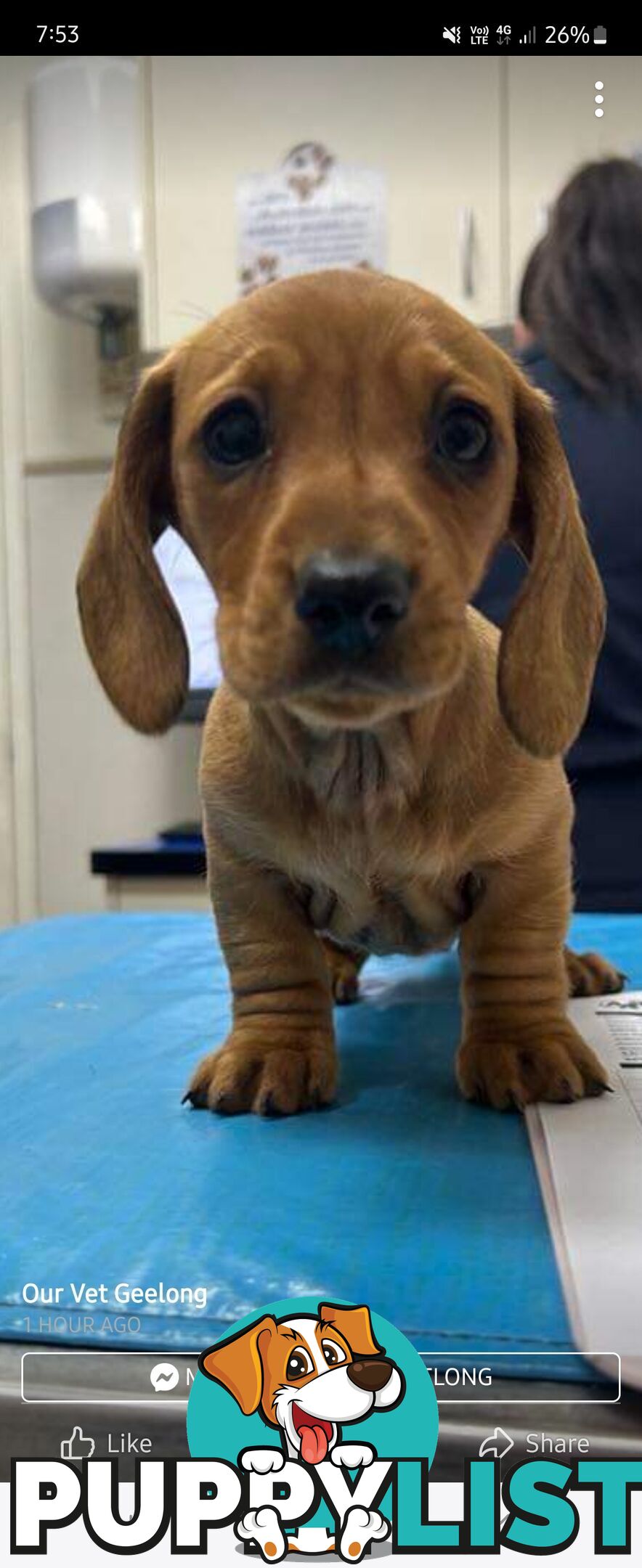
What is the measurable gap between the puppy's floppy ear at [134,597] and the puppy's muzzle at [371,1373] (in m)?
0.42

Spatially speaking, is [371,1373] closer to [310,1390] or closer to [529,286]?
[310,1390]

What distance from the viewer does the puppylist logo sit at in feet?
1.47

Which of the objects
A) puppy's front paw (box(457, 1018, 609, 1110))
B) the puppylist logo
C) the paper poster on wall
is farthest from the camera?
the paper poster on wall

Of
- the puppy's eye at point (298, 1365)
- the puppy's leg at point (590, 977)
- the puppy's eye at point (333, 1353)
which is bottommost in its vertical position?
the puppy's eye at point (333, 1353)

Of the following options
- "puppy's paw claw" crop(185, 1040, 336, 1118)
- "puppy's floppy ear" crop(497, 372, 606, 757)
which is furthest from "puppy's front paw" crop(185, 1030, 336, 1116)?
"puppy's floppy ear" crop(497, 372, 606, 757)

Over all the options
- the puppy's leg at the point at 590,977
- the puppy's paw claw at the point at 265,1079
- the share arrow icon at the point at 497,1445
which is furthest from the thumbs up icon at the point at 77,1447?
the puppy's leg at the point at 590,977

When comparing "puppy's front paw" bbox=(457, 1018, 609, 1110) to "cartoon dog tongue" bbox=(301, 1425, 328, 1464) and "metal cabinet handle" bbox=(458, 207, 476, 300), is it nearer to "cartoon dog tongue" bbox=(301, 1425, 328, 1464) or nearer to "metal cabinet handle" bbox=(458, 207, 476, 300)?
"cartoon dog tongue" bbox=(301, 1425, 328, 1464)

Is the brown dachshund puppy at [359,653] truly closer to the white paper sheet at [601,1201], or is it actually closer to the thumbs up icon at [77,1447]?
the white paper sheet at [601,1201]

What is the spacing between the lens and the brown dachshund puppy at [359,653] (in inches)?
25.2

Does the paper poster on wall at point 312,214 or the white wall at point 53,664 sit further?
the white wall at point 53,664

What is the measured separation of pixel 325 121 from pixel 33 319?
4.57 ft
